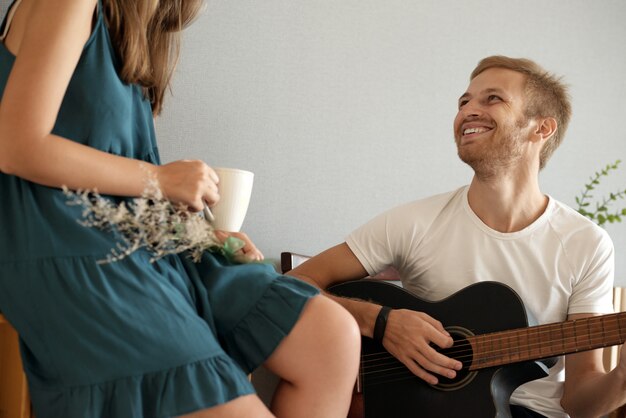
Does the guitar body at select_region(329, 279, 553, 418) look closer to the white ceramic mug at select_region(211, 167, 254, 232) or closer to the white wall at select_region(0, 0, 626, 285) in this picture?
the white ceramic mug at select_region(211, 167, 254, 232)

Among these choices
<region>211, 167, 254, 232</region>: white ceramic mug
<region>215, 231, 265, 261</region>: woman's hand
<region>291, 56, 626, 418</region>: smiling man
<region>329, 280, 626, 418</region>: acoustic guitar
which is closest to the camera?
<region>215, 231, 265, 261</region>: woman's hand

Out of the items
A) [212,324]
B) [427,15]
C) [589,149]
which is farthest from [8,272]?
[589,149]

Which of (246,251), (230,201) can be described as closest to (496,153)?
(230,201)

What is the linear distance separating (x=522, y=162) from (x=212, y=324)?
1.19 metres

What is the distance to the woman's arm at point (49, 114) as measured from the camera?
1.01 meters

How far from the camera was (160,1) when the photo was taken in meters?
1.30

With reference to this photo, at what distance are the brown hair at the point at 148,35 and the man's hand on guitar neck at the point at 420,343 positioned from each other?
73cm

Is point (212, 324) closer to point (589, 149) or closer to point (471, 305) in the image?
point (471, 305)

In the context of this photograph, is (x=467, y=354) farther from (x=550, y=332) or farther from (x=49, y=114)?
(x=49, y=114)

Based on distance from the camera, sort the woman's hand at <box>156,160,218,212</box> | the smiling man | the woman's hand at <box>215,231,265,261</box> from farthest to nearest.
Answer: the smiling man < the woman's hand at <box>215,231,265,261</box> < the woman's hand at <box>156,160,218,212</box>

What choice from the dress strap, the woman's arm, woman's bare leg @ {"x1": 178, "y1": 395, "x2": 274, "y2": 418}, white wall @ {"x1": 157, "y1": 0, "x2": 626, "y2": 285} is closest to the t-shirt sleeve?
white wall @ {"x1": 157, "y1": 0, "x2": 626, "y2": 285}

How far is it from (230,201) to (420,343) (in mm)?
535

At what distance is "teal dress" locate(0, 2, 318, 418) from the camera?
956 millimetres

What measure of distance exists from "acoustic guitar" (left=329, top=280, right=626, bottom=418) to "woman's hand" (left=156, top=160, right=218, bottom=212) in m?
0.71
